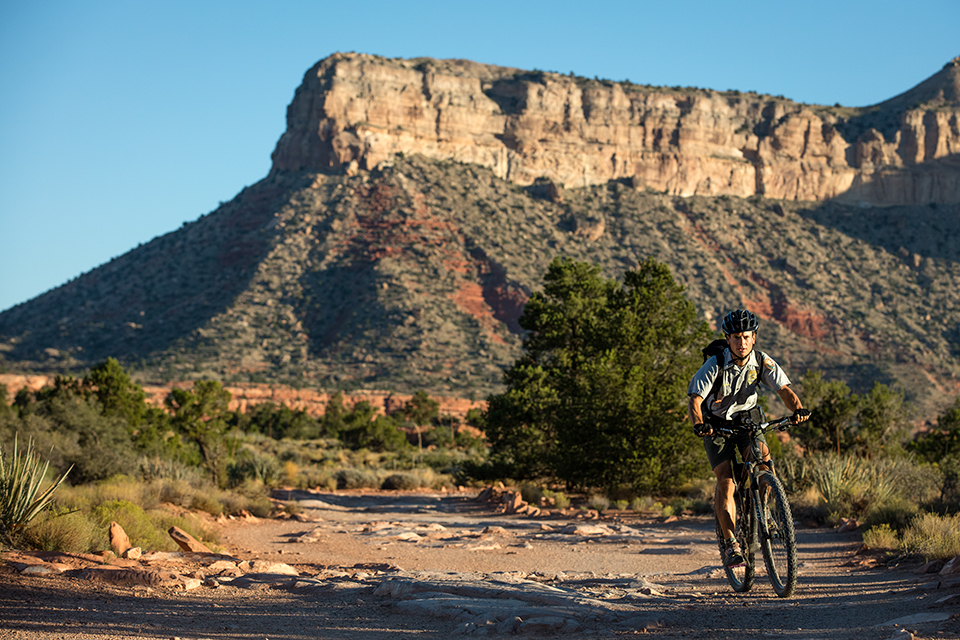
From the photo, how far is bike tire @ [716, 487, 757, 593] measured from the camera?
638 centimetres

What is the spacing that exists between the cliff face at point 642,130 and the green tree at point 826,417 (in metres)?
67.6

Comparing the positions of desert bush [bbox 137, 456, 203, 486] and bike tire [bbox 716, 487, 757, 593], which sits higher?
bike tire [bbox 716, 487, 757, 593]

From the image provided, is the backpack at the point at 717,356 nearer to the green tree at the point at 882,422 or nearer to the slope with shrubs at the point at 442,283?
the green tree at the point at 882,422

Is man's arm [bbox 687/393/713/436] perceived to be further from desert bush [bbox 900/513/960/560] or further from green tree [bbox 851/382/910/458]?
green tree [bbox 851/382/910/458]

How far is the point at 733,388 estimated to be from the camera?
646 centimetres

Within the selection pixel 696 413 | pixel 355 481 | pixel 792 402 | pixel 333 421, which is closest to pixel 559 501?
pixel 792 402

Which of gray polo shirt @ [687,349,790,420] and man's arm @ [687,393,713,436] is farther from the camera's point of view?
gray polo shirt @ [687,349,790,420]

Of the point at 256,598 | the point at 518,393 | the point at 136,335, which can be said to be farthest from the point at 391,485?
the point at 136,335

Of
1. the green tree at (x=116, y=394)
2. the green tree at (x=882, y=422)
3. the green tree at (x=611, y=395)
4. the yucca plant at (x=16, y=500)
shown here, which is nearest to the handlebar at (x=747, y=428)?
the yucca plant at (x=16, y=500)

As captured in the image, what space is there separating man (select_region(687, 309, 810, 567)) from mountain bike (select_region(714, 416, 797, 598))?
69mm

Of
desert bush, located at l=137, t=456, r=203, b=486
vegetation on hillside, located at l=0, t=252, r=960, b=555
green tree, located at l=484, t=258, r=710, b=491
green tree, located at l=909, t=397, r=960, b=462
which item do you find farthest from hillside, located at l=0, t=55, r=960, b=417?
desert bush, located at l=137, t=456, r=203, b=486

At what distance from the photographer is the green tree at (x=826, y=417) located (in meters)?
22.1

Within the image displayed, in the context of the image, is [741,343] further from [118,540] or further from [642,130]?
[642,130]

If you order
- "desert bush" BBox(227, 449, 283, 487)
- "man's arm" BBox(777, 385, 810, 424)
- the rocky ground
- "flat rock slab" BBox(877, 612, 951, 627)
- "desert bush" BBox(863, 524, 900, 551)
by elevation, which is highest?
"man's arm" BBox(777, 385, 810, 424)
